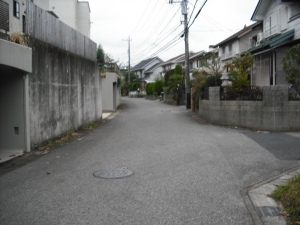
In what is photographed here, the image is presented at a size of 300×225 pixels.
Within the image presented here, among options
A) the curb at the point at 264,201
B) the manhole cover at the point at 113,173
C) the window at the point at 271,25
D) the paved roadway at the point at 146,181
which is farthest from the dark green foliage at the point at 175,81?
the curb at the point at 264,201

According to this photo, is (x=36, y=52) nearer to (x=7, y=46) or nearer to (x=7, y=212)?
(x=7, y=46)

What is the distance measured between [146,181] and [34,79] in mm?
5072

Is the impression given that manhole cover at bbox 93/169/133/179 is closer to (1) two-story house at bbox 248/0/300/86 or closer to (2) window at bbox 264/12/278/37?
(1) two-story house at bbox 248/0/300/86

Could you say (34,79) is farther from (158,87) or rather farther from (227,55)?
(158,87)

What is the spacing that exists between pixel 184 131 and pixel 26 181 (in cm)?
799

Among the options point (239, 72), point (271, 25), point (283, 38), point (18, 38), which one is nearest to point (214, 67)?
point (239, 72)

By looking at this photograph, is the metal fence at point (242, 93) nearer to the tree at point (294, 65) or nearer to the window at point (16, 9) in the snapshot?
the tree at point (294, 65)

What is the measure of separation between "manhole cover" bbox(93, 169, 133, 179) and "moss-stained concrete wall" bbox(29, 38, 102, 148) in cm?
337

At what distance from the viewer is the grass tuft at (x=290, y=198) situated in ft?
14.4

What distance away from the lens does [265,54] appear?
20.4 metres

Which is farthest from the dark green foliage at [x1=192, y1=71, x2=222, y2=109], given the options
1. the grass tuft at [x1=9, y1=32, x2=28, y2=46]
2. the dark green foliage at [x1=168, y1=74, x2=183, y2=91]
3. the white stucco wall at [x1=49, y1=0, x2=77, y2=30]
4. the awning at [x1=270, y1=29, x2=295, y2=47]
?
the dark green foliage at [x1=168, y1=74, x2=183, y2=91]

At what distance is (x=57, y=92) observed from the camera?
1112cm

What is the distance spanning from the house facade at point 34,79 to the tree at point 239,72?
291 inches

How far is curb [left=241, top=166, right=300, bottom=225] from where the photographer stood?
446 centimetres
